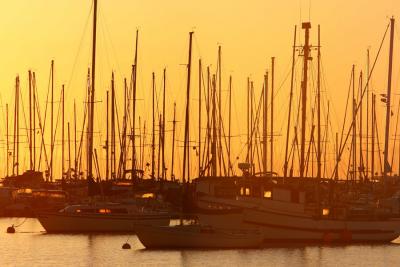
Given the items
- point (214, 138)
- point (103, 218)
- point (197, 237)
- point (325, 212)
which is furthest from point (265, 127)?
point (197, 237)

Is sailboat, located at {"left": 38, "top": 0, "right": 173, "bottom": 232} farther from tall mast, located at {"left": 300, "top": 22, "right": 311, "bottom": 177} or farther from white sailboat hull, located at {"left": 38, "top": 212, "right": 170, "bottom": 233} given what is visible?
tall mast, located at {"left": 300, "top": 22, "right": 311, "bottom": 177}

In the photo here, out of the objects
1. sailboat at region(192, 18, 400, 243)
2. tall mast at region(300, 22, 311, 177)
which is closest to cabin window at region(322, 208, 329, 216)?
sailboat at region(192, 18, 400, 243)

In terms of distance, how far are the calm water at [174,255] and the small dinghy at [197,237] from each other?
478mm

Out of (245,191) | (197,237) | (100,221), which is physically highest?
(245,191)

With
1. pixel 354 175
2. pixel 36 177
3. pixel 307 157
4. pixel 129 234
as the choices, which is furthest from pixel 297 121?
pixel 36 177

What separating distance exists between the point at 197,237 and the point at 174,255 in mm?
1781

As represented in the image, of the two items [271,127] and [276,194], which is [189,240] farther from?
[271,127]

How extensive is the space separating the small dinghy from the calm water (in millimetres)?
478

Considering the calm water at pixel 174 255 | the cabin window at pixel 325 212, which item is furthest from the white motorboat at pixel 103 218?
the cabin window at pixel 325 212

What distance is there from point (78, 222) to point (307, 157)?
15.3 meters

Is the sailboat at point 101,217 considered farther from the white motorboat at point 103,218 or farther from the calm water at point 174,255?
the calm water at point 174,255

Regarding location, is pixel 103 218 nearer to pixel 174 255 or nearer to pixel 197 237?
pixel 197 237

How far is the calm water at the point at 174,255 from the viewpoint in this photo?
249 feet

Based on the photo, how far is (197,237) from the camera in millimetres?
78500
